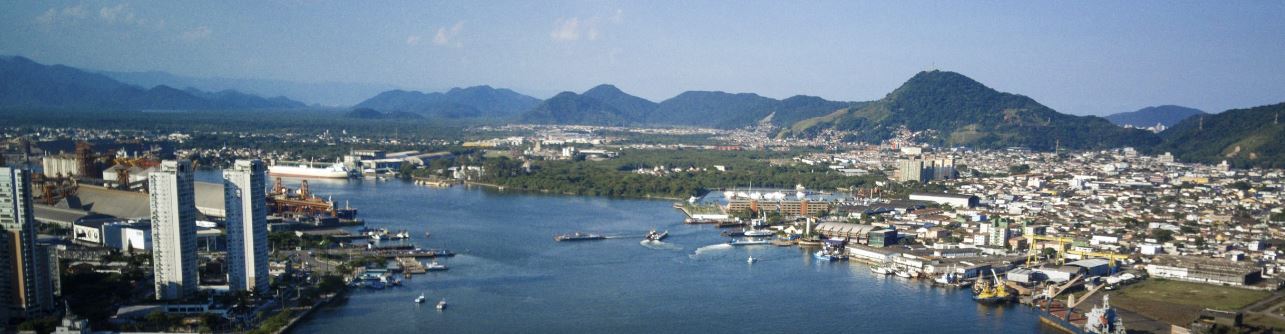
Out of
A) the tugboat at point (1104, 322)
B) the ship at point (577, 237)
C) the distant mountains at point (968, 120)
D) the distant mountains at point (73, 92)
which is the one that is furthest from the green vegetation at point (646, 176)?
the distant mountains at point (73, 92)

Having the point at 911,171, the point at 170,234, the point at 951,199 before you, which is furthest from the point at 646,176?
the point at 170,234

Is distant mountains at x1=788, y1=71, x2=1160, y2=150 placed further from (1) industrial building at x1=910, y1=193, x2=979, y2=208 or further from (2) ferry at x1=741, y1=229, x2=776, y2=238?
(2) ferry at x1=741, y1=229, x2=776, y2=238

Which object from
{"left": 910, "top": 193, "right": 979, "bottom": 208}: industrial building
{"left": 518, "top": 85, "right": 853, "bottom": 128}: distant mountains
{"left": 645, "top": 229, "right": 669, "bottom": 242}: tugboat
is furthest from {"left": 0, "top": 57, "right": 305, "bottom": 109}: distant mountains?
{"left": 910, "top": 193, "right": 979, "bottom": 208}: industrial building

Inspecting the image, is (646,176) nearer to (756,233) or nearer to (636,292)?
(756,233)

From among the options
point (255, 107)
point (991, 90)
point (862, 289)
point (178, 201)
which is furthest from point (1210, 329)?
point (255, 107)

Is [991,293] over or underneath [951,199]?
underneath

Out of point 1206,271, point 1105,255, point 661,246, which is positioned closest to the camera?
point 1206,271
